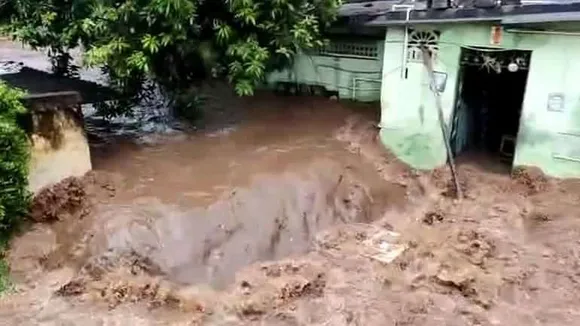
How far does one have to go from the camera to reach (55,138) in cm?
789

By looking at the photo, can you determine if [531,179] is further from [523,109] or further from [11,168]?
[11,168]

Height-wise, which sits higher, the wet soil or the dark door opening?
the dark door opening

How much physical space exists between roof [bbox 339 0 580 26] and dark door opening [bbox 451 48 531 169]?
0.66 meters

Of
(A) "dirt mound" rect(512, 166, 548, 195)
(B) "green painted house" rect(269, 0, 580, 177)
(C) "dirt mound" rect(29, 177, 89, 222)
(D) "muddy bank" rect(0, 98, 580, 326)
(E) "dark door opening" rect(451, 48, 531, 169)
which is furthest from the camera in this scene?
(E) "dark door opening" rect(451, 48, 531, 169)

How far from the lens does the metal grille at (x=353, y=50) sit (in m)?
10.6

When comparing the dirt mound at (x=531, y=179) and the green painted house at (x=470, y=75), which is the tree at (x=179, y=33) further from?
the dirt mound at (x=531, y=179)

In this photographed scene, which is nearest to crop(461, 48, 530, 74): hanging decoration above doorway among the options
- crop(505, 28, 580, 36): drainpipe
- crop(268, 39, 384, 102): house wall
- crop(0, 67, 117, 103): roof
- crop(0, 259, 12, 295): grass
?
crop(505, 28, 580, 36): drainpipe

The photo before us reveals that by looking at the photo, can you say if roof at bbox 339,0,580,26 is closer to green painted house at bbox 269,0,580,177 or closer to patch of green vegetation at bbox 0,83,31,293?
green painted house at bbox 269,0,580,177

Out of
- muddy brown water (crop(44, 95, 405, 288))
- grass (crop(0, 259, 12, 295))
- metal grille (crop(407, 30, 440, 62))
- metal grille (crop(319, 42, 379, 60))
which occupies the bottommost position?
grass (crop(0, 259, 12, 295))

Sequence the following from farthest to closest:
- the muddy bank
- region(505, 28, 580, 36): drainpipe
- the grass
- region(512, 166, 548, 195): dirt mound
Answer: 1. region(512, 166, 548, 195): dirt mound
2. region(505, 28, 580, 36): drainpipe
3. the grass
4. the muddy bank

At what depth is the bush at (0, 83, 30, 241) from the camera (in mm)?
6961

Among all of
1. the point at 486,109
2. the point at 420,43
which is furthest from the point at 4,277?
the point at 486,109

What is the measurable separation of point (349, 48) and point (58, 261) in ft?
20.3

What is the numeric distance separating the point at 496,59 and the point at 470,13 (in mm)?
818
